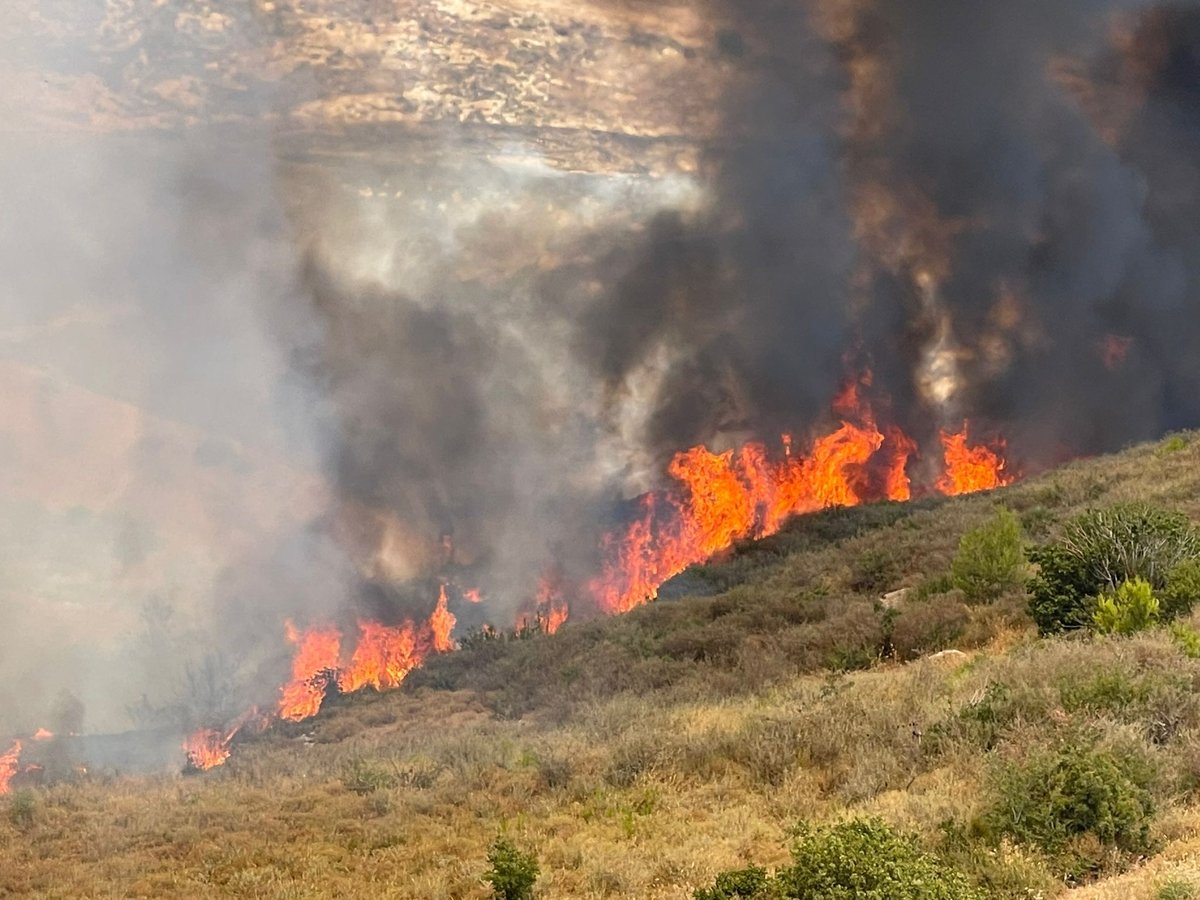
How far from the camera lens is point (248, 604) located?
114 feet

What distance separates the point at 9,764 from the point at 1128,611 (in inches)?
Answer: 1030

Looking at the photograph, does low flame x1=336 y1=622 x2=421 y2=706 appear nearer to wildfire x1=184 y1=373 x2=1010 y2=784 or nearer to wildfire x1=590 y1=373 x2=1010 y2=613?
wildfire x1=184 y1=373 x2=1010 y2=784

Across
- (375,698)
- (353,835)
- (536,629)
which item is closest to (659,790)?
(353,835)

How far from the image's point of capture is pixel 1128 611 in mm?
11047

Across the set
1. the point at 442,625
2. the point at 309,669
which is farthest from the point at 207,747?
the point at 442,625

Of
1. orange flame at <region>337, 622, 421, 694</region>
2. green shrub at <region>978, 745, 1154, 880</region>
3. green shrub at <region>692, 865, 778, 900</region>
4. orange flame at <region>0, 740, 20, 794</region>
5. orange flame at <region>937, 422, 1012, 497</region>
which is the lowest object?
orange flame at <region>337, 622, 421, 694</region>

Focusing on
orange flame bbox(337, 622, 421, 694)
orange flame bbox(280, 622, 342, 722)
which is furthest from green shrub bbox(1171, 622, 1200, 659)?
orange flame bbox(337, 622, 421, 694)

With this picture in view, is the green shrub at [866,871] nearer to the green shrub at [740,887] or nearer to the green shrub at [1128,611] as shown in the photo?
the green shrub at [740,887]

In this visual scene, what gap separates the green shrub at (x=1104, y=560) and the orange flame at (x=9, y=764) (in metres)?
21.6

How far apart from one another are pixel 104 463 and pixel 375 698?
21.9 meters

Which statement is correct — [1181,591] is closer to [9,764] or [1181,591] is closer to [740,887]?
[740,887]

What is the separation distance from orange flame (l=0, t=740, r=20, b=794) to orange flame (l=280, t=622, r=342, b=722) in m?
6.59

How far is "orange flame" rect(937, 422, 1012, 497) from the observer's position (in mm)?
45031

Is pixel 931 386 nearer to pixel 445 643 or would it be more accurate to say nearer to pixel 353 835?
pixel 445 643
